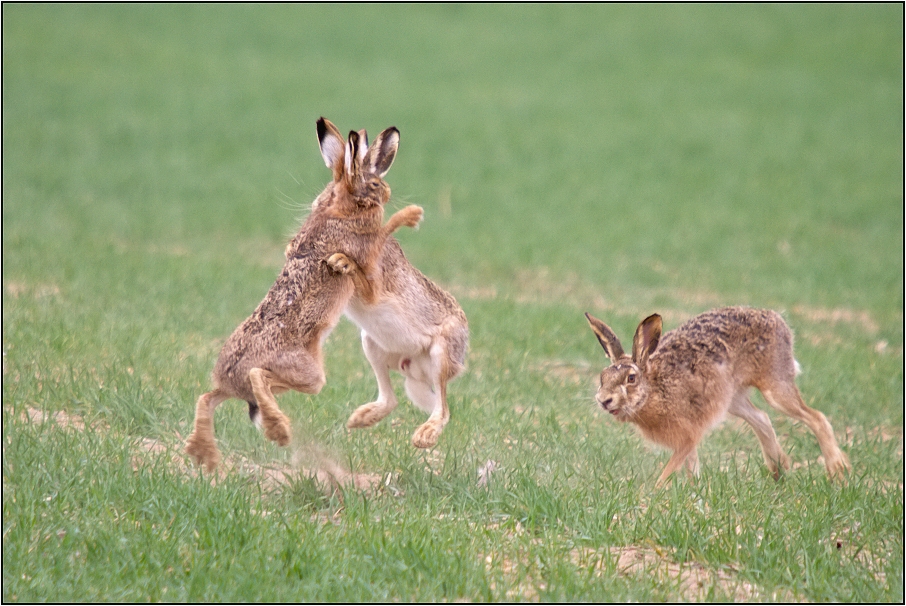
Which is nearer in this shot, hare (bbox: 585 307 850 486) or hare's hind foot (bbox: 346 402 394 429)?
hare's hind foot (bbox: 346 402 394 429)

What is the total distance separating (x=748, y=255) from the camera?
15.7 m

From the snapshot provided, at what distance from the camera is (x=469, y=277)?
13.8 meters

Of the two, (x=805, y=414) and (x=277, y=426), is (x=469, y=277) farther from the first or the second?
(x=277, y=426)

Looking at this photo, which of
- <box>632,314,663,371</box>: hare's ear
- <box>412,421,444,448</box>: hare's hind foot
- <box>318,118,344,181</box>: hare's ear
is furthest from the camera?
<box>632,314,663,371</box>: hare's ear

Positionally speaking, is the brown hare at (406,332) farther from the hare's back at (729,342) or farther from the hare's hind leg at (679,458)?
the hare's back at (729,342)

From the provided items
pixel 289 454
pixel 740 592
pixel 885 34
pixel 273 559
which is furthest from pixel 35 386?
pixel 885 34

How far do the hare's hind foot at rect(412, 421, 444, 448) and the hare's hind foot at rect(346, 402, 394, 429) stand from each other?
508mm

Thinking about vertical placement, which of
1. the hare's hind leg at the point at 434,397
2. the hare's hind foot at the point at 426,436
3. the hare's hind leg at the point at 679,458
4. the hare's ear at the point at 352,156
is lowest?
the hare's hind leg at the point at 679,458

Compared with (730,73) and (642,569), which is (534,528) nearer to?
(642,569)

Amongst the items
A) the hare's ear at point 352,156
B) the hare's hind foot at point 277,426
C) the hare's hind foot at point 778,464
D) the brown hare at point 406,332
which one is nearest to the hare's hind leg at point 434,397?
the brown hare at point 406,332

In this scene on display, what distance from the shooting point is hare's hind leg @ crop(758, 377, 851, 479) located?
6.79m

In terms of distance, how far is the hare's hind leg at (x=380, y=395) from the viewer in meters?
5.91

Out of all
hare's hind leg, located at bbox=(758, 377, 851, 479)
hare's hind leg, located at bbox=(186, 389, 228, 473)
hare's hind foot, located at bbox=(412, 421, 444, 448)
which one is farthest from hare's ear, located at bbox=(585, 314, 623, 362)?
hare's hind leg, located at bbox=(186, 389, 228, 473)

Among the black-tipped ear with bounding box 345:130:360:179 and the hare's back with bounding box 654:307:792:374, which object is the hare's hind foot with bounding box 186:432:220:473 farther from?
the hare's back with bounding box 654:307:792:374
